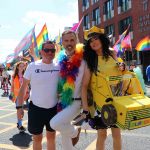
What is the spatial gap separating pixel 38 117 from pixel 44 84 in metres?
0.44

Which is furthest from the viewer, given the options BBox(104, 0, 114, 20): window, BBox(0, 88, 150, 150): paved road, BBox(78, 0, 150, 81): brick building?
BBox(104, 0, 114, 20): window

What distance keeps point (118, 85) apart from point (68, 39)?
33.6 inches

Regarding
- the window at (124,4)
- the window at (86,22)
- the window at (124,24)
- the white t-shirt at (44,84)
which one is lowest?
the white t-shirt at (44,84)

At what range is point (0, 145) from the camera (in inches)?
247

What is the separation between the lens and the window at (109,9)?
3372cm

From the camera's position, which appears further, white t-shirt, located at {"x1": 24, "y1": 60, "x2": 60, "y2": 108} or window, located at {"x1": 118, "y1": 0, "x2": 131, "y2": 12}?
window, located at {"x1": 118, "y1": 0, "x2": 131, "y2": 12}

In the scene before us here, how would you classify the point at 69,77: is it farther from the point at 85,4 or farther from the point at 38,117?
the point at 85,4

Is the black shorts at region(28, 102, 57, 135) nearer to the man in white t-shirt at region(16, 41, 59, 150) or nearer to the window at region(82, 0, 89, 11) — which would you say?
the man in white t-shirt at region(16, 41, 59, 150)

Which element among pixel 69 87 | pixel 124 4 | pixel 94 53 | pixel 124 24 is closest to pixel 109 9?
pixel 124 4

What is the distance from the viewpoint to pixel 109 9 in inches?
1353

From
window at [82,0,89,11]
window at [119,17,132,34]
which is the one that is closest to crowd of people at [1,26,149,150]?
window at [119,17,132,34]

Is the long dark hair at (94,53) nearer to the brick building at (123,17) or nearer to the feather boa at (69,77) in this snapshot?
the feather boa at (69,77)

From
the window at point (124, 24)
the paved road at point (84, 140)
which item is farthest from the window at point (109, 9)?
the paved road at point (84, 140)

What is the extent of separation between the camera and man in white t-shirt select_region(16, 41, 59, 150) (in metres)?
4.20
